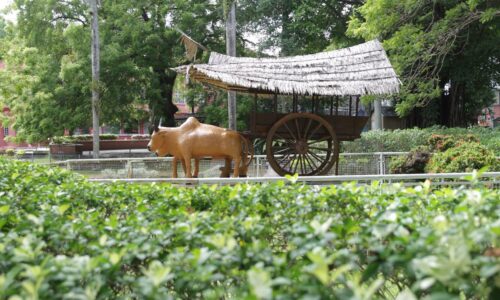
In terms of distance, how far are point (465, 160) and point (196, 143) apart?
5.36 meters

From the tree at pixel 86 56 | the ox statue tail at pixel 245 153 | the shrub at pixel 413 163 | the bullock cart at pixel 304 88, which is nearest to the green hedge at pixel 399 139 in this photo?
the shrub at pixel 413 163

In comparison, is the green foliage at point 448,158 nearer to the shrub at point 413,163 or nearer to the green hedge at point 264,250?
the shrub at point 413,163

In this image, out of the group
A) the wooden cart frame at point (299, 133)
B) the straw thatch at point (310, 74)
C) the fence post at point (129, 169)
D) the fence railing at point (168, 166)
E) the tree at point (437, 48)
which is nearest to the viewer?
the straw thatch at point (310, 74)

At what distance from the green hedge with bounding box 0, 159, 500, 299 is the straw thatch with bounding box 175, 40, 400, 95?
262 inches

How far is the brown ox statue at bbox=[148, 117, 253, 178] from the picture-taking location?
10.6m

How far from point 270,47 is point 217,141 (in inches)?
603

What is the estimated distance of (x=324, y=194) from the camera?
12.2 feet

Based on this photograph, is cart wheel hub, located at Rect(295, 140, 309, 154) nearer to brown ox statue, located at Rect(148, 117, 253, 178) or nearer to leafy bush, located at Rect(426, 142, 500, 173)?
brown ox statue, located at Rect(148, 117, 253, 178)

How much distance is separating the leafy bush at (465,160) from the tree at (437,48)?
584 cm

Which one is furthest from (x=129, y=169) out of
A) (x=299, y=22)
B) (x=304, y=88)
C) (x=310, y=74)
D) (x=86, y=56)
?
(x=299, y=22)

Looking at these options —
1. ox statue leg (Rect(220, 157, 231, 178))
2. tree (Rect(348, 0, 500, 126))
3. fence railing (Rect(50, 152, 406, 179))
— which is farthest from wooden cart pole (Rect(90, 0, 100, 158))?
ox statue leg (Rect(220, 157, 231, 178))

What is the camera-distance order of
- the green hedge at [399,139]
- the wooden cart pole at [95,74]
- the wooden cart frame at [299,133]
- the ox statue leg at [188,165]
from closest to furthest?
1. the ox statue leg at [188,165]
2. the wooden cart frame at [299,133]
3. the green hedge at [399,139]
4. the wooden cart pole at [95,74]

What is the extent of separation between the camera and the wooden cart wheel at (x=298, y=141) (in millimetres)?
11008

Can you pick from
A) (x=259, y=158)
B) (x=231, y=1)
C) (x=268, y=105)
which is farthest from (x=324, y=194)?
(x=268, y=105)
